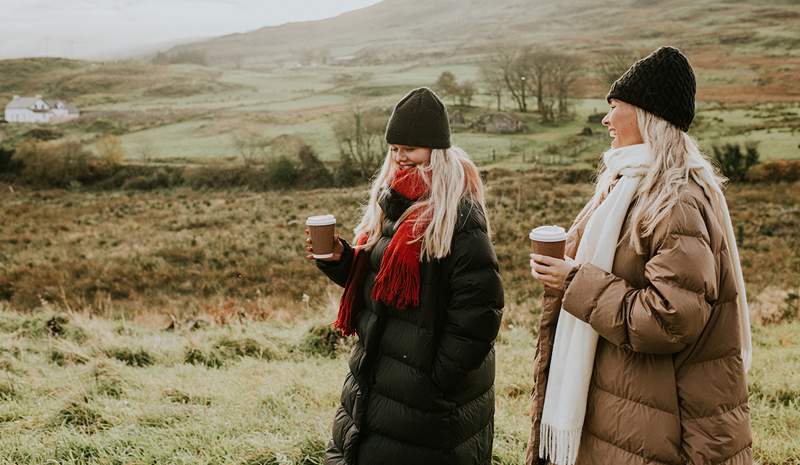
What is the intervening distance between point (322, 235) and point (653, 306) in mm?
1383

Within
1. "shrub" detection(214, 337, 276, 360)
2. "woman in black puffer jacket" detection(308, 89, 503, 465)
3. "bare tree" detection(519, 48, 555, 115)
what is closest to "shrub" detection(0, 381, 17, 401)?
"shrub" detection(214, 337, 276, 360)

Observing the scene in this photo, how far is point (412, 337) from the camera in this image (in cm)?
225

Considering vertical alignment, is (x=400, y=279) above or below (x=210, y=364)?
above

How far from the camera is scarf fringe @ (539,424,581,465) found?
6.63 ft

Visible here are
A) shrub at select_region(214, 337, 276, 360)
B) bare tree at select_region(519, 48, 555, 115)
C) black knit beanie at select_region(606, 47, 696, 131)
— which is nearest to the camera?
black knit beanie at select_region(606, 47, 696, 131)

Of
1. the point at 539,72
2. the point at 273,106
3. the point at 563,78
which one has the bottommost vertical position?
the point at 273,106

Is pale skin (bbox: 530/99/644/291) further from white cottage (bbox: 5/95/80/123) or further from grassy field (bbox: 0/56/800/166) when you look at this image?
white cottage (bbox: 5/95/80/123)

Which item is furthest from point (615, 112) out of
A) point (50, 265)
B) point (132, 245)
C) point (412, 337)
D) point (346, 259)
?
point (132, 245)

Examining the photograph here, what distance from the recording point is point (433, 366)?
7.30ft

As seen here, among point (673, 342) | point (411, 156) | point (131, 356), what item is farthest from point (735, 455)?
point (131, 356)

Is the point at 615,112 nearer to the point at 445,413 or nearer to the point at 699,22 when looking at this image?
the point at 445,413

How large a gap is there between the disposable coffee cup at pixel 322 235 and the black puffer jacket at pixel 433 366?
0.33 meters

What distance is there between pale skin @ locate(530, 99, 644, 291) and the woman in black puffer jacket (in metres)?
0.30

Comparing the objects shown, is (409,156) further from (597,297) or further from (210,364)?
(210,364)
